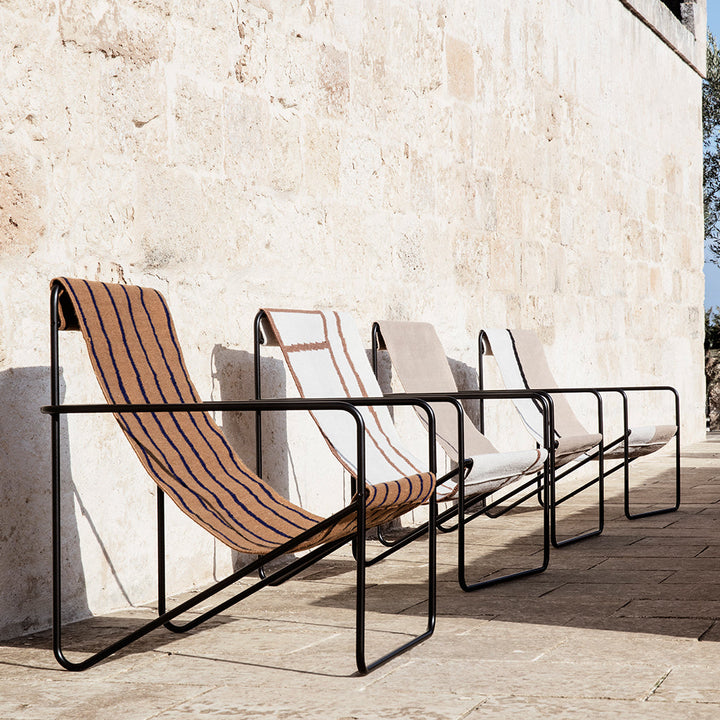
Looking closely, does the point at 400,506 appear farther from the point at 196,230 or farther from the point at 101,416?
the point at 196,230

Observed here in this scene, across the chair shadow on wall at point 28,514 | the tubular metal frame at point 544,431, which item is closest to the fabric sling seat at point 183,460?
the chair shadow on wall at point 28,514

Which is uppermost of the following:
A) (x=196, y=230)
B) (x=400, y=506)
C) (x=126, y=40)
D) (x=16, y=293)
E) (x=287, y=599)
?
(x=126, y=40)

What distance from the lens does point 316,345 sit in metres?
3.63

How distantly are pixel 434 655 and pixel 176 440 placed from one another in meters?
0.78

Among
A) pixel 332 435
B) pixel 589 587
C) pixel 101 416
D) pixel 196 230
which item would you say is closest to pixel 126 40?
pixel 196 230

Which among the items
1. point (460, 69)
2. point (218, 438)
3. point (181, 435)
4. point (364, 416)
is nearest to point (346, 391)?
point (364, 416)

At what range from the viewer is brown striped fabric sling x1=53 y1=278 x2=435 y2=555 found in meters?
2.44

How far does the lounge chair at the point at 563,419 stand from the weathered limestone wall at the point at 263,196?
233mm

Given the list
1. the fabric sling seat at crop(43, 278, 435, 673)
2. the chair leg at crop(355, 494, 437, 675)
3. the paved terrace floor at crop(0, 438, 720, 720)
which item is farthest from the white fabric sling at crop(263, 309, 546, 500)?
the chair leg at crop(355, 494, 437, 675)

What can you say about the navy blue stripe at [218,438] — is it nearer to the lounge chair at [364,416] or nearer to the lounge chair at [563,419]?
the lounge chair at [364,416]

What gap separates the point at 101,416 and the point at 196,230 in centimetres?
72

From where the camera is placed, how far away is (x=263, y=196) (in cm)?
382

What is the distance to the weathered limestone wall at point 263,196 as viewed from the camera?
114 inches

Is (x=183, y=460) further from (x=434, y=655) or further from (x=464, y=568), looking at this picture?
(x=464, y=568)
